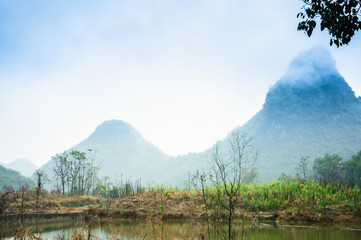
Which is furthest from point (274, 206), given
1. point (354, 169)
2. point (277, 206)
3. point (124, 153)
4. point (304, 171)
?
point (124, 153)

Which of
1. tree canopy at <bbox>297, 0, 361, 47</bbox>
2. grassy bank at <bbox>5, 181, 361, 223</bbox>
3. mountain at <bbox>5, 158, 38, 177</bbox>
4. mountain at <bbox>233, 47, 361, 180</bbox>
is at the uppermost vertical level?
mountain at <bbox>233, 47, 361, 180</bbox>

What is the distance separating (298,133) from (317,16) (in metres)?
80.8

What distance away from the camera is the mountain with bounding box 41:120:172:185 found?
10571cm

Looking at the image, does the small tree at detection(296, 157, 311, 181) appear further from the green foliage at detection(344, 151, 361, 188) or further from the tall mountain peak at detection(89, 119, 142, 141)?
the tall mountain peak at detection(89, 119, 142, 141)

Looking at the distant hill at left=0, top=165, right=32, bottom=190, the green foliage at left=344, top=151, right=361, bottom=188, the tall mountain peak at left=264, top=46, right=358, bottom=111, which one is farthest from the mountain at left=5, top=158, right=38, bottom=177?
the green foliage at left=344, top=151, right=361, bottom=188

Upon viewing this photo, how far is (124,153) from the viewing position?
399 feet

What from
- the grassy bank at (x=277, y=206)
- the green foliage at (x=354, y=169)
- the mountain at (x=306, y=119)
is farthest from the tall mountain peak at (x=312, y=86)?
the grassy bank at (x=277, y=206)

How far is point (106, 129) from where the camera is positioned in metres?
134

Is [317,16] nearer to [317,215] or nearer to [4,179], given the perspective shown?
[317,215]

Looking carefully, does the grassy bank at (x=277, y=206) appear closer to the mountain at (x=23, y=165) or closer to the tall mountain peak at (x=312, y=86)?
the tall mountain peak at (x=312, y=86)

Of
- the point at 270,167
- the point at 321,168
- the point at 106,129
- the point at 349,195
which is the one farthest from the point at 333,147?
the point at 106,129

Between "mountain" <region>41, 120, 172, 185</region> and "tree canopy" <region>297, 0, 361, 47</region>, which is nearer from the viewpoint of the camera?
"tree canopy" <region>297, 0, 361, 47</region>

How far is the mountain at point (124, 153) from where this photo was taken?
105706mm

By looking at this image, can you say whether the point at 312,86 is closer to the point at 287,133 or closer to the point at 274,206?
the point at 287,133
